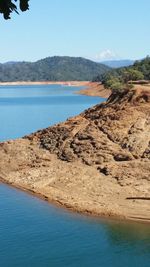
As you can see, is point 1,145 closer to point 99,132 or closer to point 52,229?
point 99,132

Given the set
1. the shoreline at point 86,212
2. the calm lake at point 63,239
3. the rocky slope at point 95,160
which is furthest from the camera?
the rocky slope at point 95,160

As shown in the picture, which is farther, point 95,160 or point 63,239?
point 95,160

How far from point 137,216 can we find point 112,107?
15042mm

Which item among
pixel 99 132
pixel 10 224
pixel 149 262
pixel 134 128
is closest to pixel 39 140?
pixel 99 132

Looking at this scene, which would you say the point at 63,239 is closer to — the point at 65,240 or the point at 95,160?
the point at 65,240

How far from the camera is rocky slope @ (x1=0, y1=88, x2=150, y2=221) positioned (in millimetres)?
27328

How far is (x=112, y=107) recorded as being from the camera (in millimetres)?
38562

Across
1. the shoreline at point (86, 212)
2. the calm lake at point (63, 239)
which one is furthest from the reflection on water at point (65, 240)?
the shoreline at point (86, 212)

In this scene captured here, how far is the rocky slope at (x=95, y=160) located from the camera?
27328 mm

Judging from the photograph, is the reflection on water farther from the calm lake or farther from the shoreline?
the shoreline

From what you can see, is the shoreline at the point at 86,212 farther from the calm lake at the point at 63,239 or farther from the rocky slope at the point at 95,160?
the calm lake at the point at 63,239

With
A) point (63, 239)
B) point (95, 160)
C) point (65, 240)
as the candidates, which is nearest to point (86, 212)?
point (63, 239)

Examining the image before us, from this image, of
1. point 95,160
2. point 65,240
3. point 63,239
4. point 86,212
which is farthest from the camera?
point 95,160

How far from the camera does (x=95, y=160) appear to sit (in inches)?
1288
